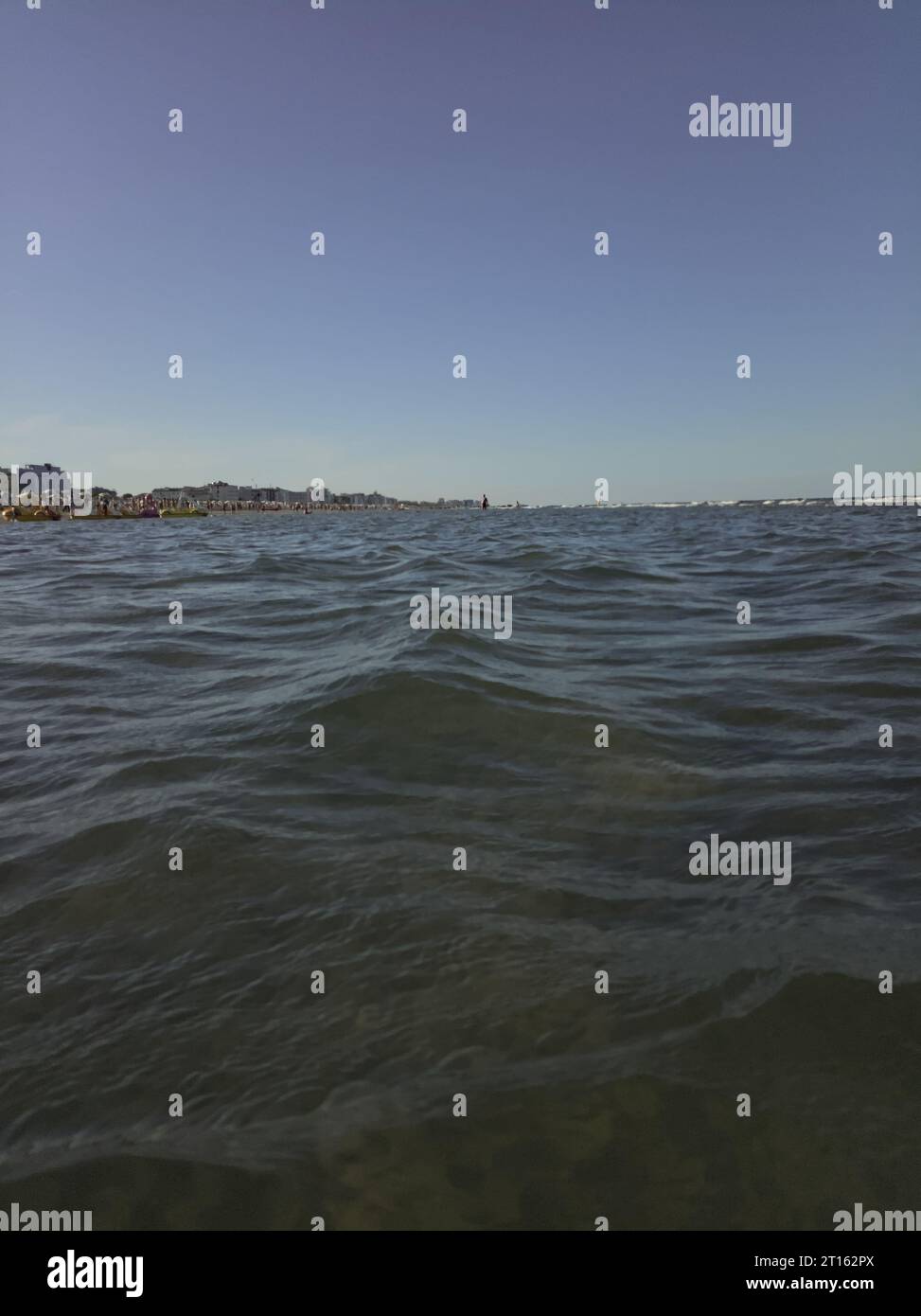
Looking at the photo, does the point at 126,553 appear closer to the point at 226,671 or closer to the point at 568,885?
the point at 226,671

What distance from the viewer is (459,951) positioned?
363cm

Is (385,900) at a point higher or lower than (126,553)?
lower

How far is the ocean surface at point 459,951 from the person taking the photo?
248cm

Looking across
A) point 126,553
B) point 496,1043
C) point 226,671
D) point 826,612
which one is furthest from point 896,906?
point 126,553

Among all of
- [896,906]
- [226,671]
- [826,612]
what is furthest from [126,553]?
[896,906]

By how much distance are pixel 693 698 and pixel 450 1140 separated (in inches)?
237

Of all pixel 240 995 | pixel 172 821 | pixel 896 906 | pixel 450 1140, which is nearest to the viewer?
pixel 450 1140

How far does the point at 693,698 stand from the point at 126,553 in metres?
24.7

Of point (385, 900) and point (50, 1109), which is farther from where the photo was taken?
point (385, 900)

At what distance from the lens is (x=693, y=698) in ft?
25.8

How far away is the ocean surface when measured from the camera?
2477 millimetres
